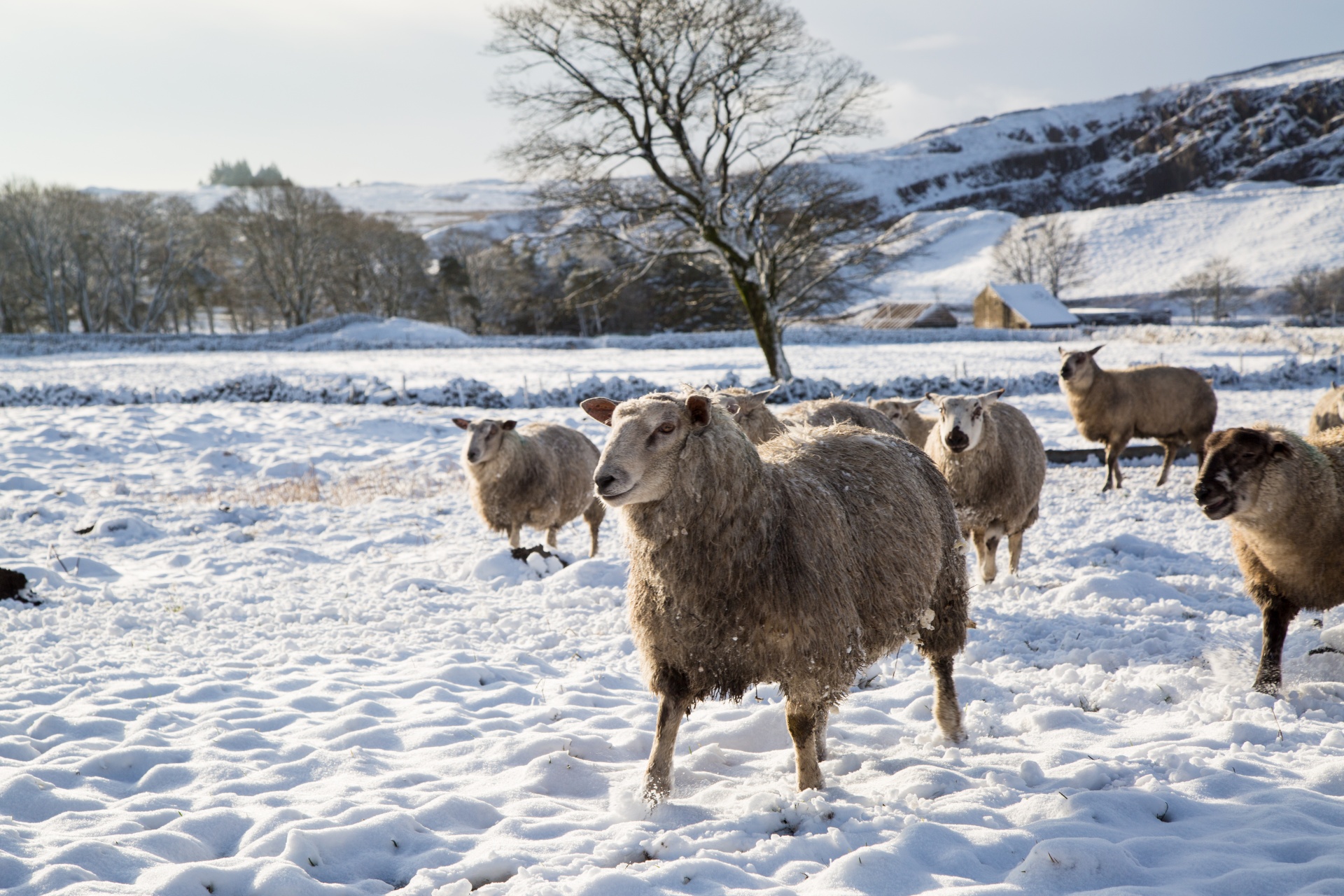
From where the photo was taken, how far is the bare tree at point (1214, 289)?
223 feet

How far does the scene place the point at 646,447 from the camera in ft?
10.0

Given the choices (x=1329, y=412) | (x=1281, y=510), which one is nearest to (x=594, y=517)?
(x=1281, y=510)

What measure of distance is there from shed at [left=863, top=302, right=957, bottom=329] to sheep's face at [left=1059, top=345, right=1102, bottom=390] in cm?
4865

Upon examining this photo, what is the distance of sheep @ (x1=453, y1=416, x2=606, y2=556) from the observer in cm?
819

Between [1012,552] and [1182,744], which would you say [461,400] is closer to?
[1012,552]

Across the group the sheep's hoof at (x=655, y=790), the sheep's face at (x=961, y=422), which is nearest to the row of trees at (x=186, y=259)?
the sheep's face at (x=961, y=422)

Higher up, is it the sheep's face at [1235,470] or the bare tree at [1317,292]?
the bare tree at [1317,292]

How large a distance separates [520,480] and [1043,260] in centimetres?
8255

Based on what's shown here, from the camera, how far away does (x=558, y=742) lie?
3.96 metres

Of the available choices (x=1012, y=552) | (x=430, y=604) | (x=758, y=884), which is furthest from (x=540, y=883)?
(x=1012, y=552)

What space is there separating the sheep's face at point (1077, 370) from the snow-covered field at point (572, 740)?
11.0ft

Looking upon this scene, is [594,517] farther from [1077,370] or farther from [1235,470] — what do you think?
[1077,370]

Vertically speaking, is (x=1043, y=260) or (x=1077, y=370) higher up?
(x=1043, y=260)

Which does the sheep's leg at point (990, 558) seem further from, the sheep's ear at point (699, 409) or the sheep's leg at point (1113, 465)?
the sheep's ear at point (699, 409)
